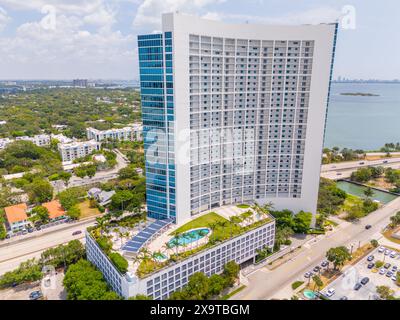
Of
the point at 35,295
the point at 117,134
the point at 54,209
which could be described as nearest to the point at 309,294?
the point at 35,295

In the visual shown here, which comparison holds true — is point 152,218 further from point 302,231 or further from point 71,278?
point 302,231

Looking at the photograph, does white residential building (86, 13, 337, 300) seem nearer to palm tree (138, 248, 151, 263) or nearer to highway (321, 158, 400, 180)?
palm tree (138, 248, 151, 263)

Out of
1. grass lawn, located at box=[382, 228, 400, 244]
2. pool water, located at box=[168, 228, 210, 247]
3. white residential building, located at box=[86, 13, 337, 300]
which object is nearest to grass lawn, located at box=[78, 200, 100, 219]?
white residential building, located at box=[86, 13, 337, 300]

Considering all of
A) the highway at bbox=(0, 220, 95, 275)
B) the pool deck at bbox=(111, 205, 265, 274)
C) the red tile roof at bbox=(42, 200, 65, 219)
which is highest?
the pool deck at bbox=(111, 205, 265, 274)

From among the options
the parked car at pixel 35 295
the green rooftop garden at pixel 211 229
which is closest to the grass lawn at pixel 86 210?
the parked car at pixel 35 295

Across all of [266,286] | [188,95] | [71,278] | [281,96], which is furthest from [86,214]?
Result: [281,96]

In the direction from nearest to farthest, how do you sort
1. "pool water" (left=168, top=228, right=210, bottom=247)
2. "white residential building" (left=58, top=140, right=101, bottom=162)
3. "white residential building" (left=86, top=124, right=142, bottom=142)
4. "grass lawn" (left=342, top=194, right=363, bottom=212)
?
"pool water" (left=168, top=228, right=210, bottom=247), "grass lawn" (left=342, top=194, right=363, bottom=212), "white residential building" (left=58, top=140, right=101, bottom=162), "white residential building" (left=86, top=124, right=142, bottom=142)
